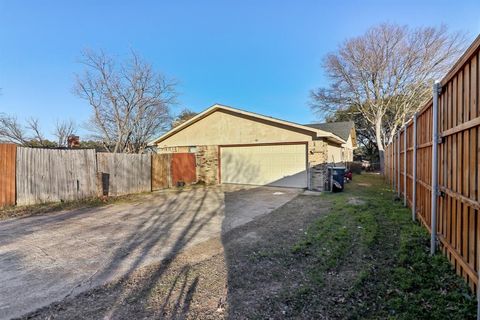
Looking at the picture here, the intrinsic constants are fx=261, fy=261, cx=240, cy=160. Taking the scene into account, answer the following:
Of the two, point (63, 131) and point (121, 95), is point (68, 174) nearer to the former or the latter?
point (121, 95)

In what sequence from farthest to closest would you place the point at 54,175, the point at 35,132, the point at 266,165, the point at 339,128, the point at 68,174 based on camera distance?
1. the point at 339,128
2. the point at 35,132
3. the point at 266,165
4. the point at 68,174
5. the point at 54,175

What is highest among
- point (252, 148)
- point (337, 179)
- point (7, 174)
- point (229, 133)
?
point (229, 133)

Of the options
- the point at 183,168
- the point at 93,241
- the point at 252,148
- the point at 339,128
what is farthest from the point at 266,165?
the point at 339,128

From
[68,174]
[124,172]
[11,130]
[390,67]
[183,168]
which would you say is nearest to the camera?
[68,174]

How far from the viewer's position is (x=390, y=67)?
2100 centimetres

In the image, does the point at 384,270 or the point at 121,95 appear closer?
the point at 384,270

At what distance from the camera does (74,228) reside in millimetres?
5730

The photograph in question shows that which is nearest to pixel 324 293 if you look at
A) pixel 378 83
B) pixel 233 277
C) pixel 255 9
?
pixel 233 277

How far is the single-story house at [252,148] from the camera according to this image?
11141 millimetres

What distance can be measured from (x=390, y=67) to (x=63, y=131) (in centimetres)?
2600

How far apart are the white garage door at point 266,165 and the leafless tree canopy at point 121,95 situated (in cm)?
773

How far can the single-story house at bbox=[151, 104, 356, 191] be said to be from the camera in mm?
11141

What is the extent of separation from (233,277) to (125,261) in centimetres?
171

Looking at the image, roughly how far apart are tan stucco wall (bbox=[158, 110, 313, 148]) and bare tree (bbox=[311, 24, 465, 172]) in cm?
1182
